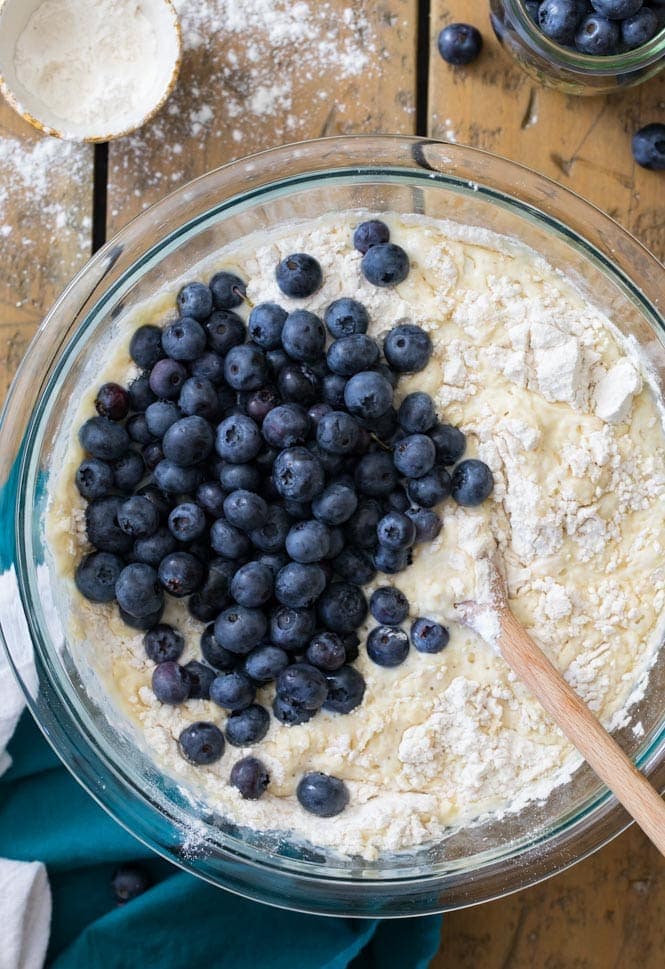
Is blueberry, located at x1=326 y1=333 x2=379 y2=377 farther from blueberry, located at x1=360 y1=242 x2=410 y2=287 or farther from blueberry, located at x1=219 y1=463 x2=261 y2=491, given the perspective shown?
blueberry, located at x1=219 y1=463 x2=261 y2=491

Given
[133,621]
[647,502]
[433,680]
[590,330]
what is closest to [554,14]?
[590,330]

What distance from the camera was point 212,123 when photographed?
207 centimetres

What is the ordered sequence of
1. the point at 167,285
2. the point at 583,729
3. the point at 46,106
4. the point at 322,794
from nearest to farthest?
the point at 583,729, the point at 322,794, the point at 167,285, the point at 46,106

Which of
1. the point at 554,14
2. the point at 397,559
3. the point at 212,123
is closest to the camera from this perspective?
the point at 397,559

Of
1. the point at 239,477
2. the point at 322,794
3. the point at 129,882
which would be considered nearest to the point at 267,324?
the point at 239,477

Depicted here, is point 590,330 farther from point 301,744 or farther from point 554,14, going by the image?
point 301,744

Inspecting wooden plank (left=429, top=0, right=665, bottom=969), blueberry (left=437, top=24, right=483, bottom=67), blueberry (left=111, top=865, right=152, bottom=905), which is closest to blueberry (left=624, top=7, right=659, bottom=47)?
wooden plank (left=429, top=0, right=665, bottom=969)

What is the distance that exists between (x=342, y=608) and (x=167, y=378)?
0.53m

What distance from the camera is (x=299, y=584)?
173 centimetres

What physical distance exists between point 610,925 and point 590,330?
128 cm

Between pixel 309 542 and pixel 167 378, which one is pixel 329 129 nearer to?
pixel 167 378

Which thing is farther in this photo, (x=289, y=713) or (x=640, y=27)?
(x=640, y=27)

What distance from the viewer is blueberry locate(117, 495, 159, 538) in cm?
175

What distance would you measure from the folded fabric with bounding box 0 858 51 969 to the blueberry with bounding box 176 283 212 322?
3.73 ft
